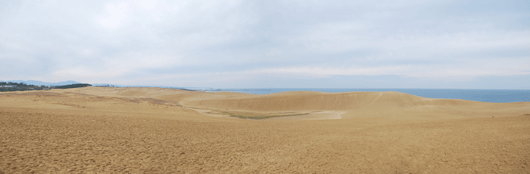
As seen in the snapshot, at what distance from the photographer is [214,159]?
8508 mm

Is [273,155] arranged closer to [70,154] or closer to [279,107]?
[70,154]

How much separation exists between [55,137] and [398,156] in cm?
1311

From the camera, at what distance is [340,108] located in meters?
37.5

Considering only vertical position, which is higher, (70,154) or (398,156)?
(70,154)

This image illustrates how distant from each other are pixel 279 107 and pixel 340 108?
10.00 m

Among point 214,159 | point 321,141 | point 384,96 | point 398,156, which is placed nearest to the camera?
point 214,159

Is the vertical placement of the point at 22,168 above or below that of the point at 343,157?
above

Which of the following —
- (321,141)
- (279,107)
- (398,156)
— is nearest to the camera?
(398,156)

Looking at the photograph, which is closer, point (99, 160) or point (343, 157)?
point (99, 160)

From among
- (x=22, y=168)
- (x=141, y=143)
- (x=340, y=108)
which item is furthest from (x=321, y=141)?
(x=340, y=108)

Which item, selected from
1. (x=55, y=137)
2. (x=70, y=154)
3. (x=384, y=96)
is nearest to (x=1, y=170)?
(x=70, y=154)

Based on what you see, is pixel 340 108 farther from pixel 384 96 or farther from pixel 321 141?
pixel 321 141

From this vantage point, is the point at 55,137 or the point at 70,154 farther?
the point at 55,137

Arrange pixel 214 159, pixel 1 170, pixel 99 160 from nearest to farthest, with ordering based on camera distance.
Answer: pixel 1 170, pixel 99 160, pixel 214 159
